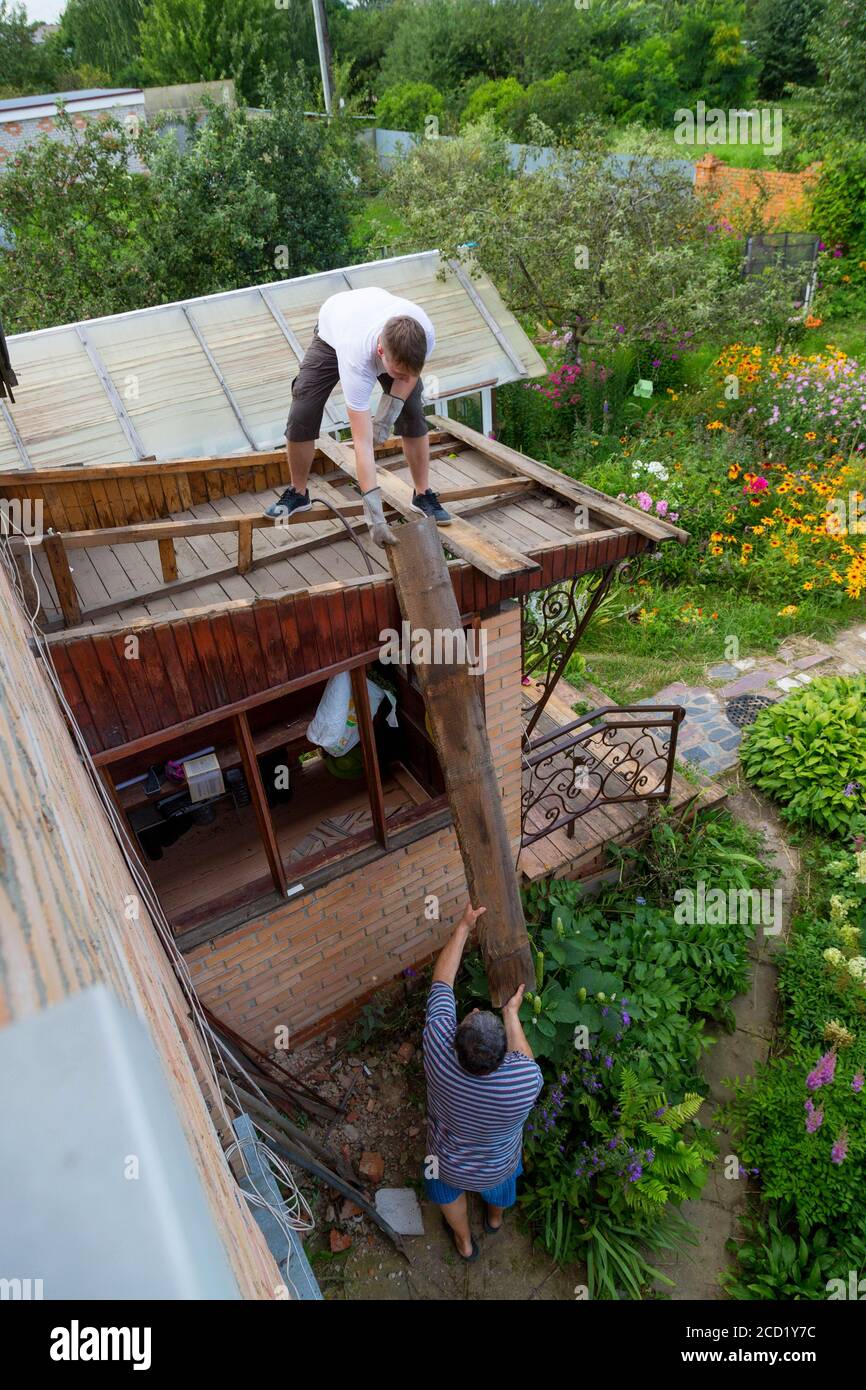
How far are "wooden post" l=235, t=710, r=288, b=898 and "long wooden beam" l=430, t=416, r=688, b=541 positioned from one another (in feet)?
7.71

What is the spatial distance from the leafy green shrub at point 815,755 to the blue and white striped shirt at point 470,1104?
4.43 meters

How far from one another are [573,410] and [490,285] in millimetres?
2322

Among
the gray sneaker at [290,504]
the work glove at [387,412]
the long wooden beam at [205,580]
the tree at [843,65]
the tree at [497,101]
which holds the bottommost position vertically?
the long wooden beam at [205,580]

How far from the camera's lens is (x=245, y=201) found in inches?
493

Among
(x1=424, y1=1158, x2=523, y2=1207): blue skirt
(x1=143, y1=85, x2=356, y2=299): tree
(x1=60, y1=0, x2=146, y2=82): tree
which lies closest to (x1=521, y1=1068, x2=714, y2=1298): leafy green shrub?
(x1=424, y1=1158, x2=523, y2=1207): blue skirt

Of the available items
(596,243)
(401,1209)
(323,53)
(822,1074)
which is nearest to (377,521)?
(401,1209)

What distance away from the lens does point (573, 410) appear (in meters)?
12.8

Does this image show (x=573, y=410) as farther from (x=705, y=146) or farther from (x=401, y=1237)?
(x=705, y=146)

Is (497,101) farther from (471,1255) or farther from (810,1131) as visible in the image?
(471,1255)

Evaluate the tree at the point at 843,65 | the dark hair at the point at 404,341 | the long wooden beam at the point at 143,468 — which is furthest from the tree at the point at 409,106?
the dark hair at the point at 404,341

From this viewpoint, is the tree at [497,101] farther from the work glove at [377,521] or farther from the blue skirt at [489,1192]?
the blue skirt at [489,1192]

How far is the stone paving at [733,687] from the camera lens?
26.3ft

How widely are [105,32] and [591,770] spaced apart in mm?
45229

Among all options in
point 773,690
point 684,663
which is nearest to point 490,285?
point 684,663
